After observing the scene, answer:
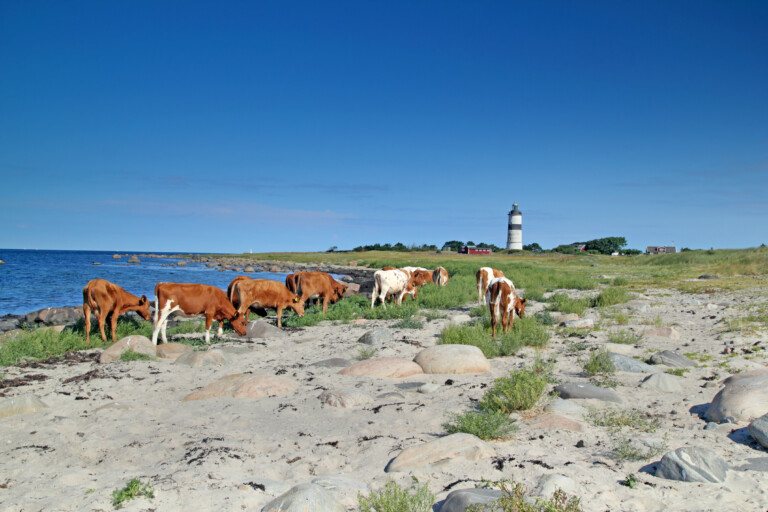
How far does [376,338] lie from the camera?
12617 mm

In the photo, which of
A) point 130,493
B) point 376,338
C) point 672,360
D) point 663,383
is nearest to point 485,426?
point 663,383

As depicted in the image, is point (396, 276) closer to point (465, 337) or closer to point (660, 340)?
point (465, 337)

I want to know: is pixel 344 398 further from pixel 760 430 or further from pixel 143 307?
pixel 143 307

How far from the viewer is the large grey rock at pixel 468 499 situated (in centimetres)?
393

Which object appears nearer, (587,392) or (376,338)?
(587,392)

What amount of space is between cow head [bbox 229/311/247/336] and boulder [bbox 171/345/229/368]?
2861 millimetres

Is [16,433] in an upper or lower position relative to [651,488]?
lower

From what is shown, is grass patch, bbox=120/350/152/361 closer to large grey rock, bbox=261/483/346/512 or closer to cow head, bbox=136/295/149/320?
cow head, bbox=136/295/149/320

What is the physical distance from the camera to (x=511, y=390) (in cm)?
685

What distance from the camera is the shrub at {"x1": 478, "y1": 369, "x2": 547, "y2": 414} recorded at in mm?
6775

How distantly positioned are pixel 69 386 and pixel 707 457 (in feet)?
33.1

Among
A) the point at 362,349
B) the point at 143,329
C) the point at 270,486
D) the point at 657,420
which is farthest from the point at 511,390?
the point at 143,329

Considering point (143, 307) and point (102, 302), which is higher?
point (102, 302)

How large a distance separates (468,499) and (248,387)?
5297mm
